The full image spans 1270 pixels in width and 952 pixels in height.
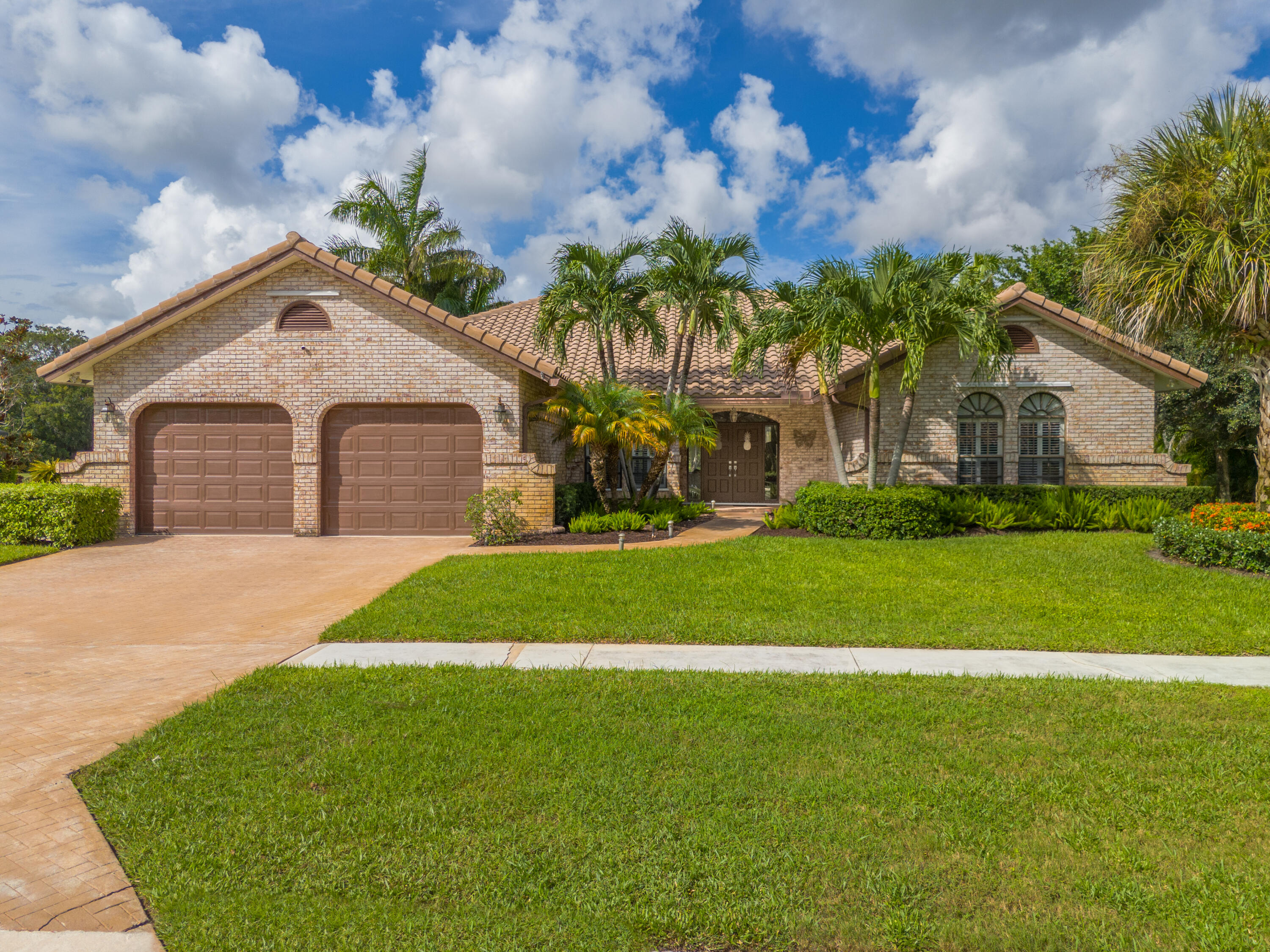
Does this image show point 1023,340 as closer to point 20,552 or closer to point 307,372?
point 307,372

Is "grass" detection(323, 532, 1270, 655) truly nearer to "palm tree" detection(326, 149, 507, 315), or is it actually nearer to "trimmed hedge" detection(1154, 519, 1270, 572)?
"trimmed hedge" detection(1154, 519, 1270, 572)

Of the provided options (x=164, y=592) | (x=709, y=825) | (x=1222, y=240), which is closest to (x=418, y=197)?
(x=164, y=592)

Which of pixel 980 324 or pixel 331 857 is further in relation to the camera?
pixel 980 324

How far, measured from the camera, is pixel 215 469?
14719mm

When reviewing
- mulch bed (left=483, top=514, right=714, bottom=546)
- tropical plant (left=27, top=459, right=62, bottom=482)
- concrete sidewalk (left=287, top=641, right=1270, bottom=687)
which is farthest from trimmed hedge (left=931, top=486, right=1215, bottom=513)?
tropical plant (left=27, top=459, right=62, bottom=482)

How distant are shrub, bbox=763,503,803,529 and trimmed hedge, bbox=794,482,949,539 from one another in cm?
52

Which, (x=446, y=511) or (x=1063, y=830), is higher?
(x=446, y=511)

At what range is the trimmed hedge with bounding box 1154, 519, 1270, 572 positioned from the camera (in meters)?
9.89

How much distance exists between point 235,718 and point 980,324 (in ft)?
41.6

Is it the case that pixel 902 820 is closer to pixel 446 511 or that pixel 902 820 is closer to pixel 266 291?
pixel 446 511

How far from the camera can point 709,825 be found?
3441 millimetres

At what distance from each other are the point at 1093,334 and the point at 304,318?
15897 millimetres

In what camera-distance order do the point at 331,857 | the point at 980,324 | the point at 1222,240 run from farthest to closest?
the point at 980,324
the point at 1222,240
the point at 331,857

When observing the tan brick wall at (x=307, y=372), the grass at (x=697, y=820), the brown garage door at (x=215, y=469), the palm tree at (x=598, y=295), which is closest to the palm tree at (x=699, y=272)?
the palm tree at (x=598, y=295)
